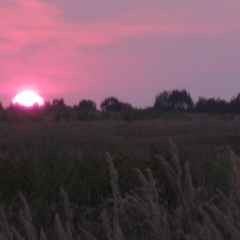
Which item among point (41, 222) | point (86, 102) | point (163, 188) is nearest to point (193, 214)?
point (41, 222)

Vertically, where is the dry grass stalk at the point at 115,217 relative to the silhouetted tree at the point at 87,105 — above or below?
below

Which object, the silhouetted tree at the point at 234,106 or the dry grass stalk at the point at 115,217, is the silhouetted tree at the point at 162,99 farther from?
the dry grass stalk at the point at 115,217

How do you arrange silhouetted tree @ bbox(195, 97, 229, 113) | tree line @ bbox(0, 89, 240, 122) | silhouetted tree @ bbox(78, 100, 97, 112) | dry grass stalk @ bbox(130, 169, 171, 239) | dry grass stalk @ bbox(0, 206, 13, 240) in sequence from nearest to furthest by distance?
1. dry grass stalk @ bbox(0, 206, 13, 240)
2. dry grass stalk @ bbox(130, 169, 171, 239)
3. tree line @ bbox(0, 89, 240, 122)
4. silhouetted tree @ bbox(195, 97, 229, 113)
5. silhouetted tree @ bbox(78, 100, 97, 112)

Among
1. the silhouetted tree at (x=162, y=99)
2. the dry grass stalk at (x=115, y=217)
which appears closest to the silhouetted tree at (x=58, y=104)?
the silhouetted tree at (x=162, y=99)

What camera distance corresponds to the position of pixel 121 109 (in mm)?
101125

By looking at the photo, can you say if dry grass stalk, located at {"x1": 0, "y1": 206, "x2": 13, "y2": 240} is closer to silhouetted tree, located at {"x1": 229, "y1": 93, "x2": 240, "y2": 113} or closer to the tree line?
the tree line

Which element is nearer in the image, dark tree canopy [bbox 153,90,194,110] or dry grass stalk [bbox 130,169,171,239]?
dry grass stalk [bbox 130,169,171,239]

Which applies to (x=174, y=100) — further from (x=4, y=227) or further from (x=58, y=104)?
(x=4, y=227)

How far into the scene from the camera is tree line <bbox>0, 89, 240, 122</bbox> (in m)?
74.3

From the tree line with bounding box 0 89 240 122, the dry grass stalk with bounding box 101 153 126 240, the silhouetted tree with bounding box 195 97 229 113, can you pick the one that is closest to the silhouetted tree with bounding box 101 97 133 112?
the tree line with bounding box 0 89 240 122

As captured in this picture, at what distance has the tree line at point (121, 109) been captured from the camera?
74.3 meters

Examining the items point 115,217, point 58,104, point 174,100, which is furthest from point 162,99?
point 115,217

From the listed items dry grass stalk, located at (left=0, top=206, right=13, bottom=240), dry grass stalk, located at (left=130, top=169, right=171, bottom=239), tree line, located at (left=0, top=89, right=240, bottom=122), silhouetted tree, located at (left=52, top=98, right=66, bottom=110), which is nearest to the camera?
dry grass stalk, located at (left=0, top=206, right=13, bottom=240)

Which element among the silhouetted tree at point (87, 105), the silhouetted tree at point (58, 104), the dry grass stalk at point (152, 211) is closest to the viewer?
the dry grass stalk at point (152, 211)
